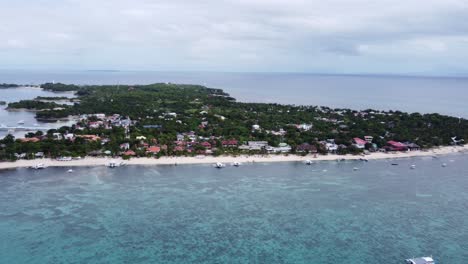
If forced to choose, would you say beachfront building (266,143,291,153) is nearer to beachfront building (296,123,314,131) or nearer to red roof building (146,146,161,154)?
beachfront building (296,123,314,131)

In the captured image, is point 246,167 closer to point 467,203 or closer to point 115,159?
point 115,159

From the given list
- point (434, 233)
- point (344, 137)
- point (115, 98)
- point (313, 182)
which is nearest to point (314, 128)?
point (344, 137)

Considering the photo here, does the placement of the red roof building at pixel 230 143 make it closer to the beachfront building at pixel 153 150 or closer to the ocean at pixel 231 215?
the ocean at pixel 231 215

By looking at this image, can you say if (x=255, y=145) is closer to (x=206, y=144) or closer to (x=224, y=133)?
(x=206, y=144)

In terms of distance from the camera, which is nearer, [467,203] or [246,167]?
[467,203]

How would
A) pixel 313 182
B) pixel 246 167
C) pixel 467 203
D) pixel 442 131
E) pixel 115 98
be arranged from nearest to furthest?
pixel 467 203 → pixel 313 182 → pixel 246 167 → pixel 442 131 → pixel 115 98

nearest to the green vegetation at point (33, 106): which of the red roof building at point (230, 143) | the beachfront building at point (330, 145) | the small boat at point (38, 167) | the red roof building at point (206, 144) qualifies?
the small boat at point (38, 167)

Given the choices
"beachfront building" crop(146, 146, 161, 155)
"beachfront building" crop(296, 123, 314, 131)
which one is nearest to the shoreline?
"beachfront building" crop(146, 146, 161, 155)
